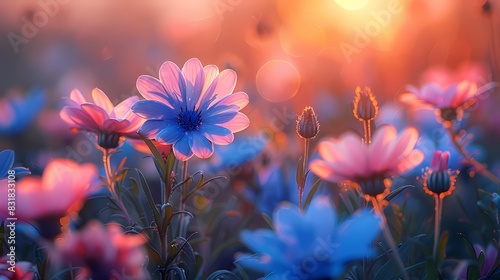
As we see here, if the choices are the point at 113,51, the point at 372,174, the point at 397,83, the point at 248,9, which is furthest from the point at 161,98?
the point at 113,51

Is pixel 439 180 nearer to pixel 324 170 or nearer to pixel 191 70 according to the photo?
pixel 324 170

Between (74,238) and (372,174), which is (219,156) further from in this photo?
(74,238)

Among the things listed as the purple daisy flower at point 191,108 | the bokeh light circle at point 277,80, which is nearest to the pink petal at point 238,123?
the purple daisy flower at point 191,108

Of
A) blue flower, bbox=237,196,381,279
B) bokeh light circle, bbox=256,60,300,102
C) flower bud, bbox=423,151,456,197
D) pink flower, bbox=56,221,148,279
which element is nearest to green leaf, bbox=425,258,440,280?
flower bud, bbox=423,151,456,197

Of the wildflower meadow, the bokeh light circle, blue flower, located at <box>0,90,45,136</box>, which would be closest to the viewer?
the wildflower meadow

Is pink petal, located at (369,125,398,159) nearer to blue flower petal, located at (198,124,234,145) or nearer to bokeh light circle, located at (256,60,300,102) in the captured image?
blue flower petal, located at (198,124,234,145)

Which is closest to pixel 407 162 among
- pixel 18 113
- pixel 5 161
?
pixel 5 161

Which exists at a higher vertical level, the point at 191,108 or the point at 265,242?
the point at 191,108
